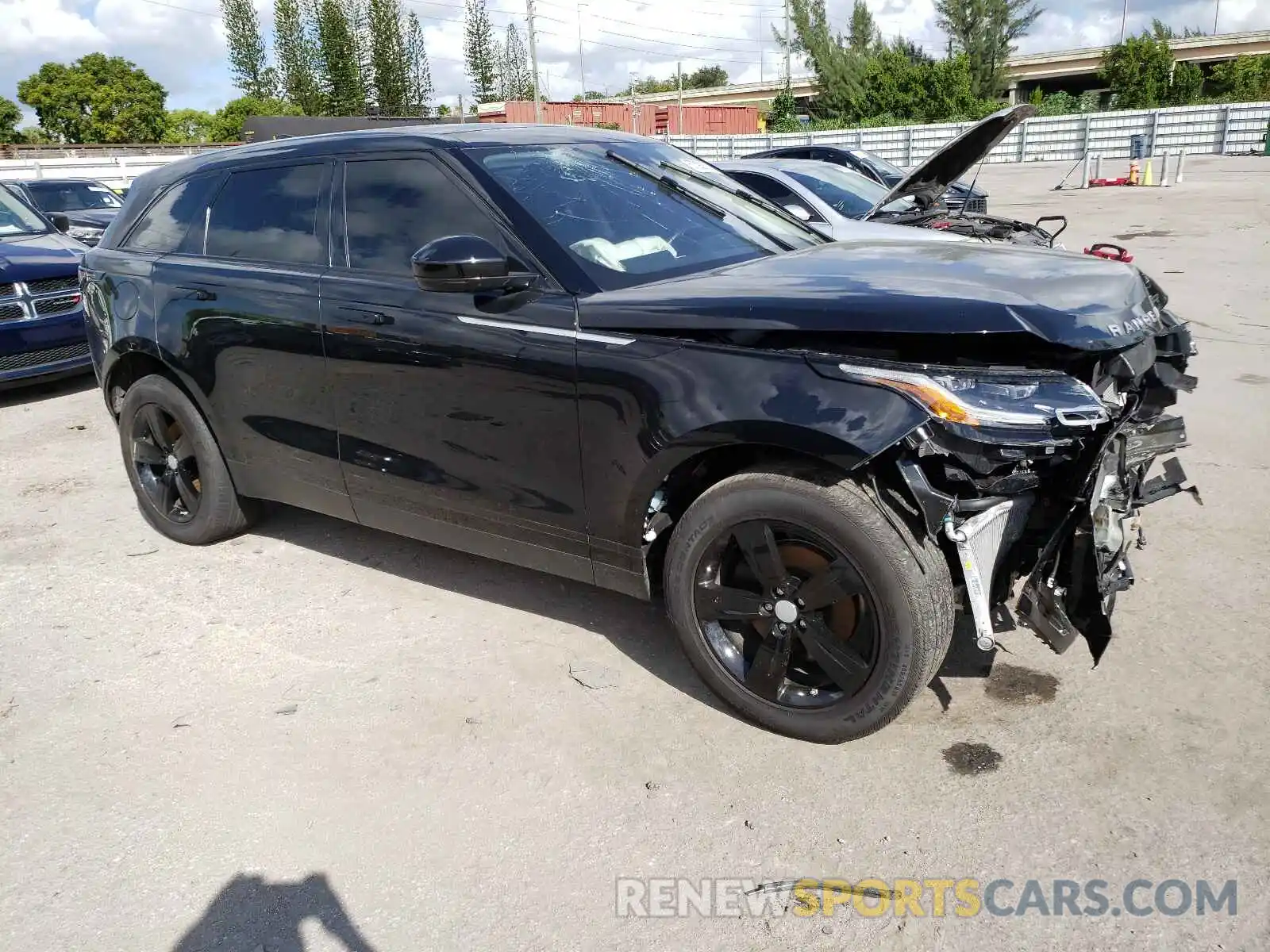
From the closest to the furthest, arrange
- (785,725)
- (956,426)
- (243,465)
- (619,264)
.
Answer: (956,426)
(785,725)
(619,264)
(243,465)

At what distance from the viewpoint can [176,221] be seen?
4676 millimetres

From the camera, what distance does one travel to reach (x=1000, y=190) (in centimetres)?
2703

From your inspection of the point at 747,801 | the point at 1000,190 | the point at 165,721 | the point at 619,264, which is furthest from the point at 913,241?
the point at 1000,190

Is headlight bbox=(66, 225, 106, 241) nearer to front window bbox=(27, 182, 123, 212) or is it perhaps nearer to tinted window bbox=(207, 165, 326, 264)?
front window bbox=(27, 182, 123, 212)

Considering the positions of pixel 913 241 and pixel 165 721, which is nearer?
pixel 165 721

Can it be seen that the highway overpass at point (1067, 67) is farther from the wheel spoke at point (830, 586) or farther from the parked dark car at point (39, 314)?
the wheel spoke at point (830, 586)

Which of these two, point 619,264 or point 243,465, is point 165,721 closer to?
point 243,465

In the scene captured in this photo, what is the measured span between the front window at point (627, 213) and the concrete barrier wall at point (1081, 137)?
31419 millimetres

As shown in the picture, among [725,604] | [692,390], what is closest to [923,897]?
[725,604]

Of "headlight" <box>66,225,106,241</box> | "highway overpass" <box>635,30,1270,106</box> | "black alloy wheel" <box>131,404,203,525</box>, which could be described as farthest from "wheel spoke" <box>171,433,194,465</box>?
"highway overpass" <box>635,30,1270,106</box>

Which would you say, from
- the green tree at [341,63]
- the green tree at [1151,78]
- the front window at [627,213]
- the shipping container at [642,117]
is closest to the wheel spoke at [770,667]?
the front window at [627,213]

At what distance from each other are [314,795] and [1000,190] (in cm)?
2777

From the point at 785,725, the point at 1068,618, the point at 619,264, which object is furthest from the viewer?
the point at 619,264

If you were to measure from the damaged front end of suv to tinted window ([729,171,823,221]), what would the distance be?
6.20m
